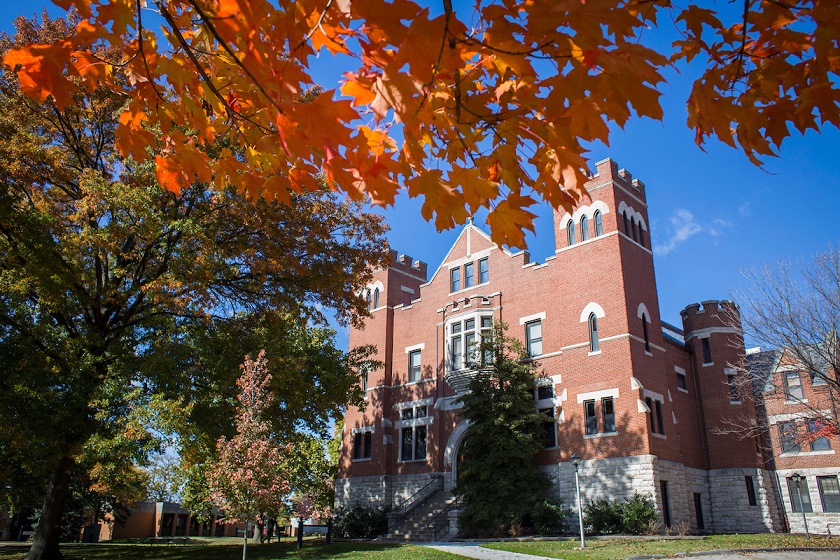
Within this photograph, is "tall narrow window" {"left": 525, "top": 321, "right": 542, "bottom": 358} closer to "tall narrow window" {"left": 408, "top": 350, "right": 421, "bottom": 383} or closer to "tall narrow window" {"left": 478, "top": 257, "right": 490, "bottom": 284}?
"tall narrow window" {"left": 478, "top": 257, "right": 490, "bottom": 284}

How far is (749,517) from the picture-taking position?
25609 millimetres

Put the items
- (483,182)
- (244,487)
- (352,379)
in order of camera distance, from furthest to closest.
Result: (352,379), (244,487), (483,182)

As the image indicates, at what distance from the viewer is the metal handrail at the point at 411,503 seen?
27.7m

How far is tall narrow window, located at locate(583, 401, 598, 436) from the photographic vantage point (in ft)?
80.2

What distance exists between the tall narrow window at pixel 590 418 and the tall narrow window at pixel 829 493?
532 inches

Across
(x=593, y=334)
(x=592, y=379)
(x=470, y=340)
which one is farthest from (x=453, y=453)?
(x=593, y=334)

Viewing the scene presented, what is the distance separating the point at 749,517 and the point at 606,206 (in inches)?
576

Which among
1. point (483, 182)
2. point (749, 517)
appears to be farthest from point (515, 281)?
point (483, 182)

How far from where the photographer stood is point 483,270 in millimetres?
31031

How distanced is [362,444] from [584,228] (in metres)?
16.9

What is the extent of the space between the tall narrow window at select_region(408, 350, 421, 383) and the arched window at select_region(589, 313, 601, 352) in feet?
33.9

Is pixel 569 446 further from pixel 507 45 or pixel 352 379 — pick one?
pixel 507 45

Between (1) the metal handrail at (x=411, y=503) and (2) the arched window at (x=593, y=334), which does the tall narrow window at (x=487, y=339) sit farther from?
(1) the metal handrail at (x=411, y=503)

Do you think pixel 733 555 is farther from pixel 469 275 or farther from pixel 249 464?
pixel 469 275
